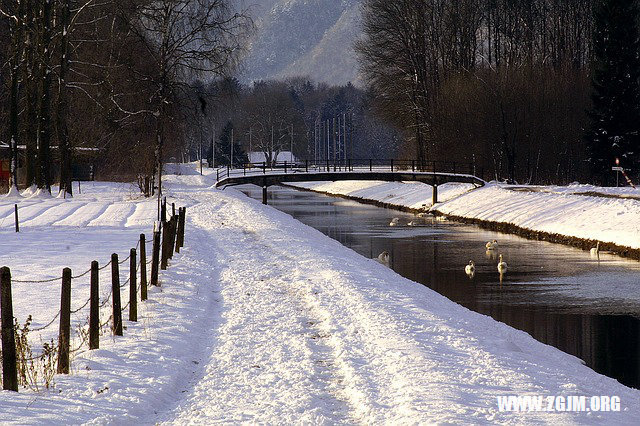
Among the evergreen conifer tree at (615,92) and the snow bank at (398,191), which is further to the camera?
the snow bank at (398,191)

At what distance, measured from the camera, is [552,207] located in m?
44.4

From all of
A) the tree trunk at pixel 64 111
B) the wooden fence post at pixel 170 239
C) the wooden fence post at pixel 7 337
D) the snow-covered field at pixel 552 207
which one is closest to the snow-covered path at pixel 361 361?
the wooden fence post at pixel 7 337

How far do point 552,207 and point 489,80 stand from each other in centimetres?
2584

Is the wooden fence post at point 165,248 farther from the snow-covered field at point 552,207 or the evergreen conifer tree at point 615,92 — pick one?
the evergreen conifer tree at point 615,92

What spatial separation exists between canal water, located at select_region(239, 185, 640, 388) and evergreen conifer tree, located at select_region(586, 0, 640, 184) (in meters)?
15.3

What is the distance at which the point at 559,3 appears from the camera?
256 feet

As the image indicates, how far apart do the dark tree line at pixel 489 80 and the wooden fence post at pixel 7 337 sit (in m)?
55.3

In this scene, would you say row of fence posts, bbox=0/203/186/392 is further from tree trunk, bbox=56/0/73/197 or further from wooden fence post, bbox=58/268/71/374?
tree trunk, bbox=56/0/73/197

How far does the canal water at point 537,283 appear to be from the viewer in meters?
18.0

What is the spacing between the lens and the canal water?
59.1 feet

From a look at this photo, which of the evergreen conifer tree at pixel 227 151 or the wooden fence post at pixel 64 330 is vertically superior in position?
the evergreen conifer tree at pixel 227 151

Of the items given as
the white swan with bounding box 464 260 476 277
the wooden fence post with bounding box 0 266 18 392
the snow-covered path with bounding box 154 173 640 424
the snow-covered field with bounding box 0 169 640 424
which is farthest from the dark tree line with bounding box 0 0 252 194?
the wooden fence post with bounding box 0 266 18 392

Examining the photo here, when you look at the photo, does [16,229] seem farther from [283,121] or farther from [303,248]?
[283,121]

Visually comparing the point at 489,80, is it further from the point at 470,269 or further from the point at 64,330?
the point at 64,330
